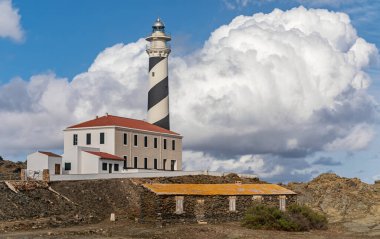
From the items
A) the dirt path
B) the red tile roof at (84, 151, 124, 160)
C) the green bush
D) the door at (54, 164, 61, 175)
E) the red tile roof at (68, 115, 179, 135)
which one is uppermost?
the red tile roof at (68, 115, 179, 135)

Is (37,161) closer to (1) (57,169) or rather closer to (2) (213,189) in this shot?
(1) (57,169)

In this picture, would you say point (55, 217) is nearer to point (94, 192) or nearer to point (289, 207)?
point (94, 192)

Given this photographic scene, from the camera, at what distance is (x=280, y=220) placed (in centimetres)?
4138

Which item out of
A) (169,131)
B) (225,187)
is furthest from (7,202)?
(169,131)

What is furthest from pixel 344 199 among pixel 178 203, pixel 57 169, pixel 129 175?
pixel 57 169

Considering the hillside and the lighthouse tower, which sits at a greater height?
the lighthouse tower

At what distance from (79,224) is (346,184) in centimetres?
2840

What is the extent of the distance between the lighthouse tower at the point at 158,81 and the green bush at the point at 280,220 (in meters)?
22.5

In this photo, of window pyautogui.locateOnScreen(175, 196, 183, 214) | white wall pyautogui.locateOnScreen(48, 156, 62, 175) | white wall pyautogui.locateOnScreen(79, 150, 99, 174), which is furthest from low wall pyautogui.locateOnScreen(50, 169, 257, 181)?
window pyautogui.locateOnScreen(175, 196, 183, 214)

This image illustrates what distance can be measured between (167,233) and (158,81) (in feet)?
94.2

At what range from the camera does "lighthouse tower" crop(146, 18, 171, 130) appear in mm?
63906

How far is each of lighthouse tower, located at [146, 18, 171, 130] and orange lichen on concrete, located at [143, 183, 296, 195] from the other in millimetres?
18177

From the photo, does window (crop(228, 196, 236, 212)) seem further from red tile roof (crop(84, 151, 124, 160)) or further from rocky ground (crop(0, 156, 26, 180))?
rocky ground (crop(0, 156, 26, 180))

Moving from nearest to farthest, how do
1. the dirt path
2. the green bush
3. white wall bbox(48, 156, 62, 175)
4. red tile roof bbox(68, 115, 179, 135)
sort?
the dirt path → the green bush → white wall bbox(48, 156, 62, 175) → red tile roof bbox(68, 115, 179, 135)
